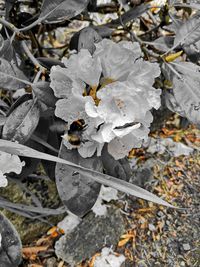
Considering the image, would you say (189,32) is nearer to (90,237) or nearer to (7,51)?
(7,51)

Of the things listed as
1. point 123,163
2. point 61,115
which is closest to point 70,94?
point 61,115

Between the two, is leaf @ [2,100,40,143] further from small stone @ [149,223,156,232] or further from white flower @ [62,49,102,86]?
small stone @ [149,223,156,232]

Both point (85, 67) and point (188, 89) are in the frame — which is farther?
point (188, 89)

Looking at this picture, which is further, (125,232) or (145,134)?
(125,232)

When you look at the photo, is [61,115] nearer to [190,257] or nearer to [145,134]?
[145,134]

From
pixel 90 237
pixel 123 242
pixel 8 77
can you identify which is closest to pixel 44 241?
pixel 90 237
